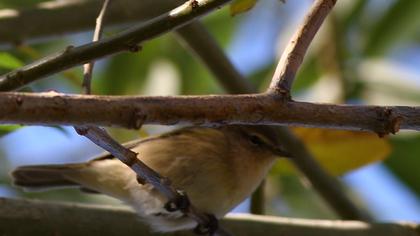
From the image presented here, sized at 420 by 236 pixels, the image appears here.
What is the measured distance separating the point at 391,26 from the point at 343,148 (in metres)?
1.74

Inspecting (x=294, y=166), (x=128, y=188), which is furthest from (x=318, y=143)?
(x=128, y=188)

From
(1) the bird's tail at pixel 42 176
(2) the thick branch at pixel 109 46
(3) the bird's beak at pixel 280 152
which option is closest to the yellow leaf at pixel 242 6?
(2) the thick branch at pixel 109 46

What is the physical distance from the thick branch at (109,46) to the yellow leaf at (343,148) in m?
1.82

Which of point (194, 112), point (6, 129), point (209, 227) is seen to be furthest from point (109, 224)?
point (194, 112)

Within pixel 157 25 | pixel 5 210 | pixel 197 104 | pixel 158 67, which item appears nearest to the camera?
pixel 197 104

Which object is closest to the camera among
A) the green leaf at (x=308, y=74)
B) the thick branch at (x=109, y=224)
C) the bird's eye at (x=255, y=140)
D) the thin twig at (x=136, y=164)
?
the thin twig at (x=136, y=164)

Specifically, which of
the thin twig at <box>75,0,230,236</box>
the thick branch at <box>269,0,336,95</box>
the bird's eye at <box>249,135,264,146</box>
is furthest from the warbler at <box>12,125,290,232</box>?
the thick branch at <box>269,0,336,95</box>

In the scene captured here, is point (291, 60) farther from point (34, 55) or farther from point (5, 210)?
point (34, 55)

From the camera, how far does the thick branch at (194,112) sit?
1833mm

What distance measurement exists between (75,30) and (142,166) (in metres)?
1.55

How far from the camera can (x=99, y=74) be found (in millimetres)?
5688

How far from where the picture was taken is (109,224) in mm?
3123

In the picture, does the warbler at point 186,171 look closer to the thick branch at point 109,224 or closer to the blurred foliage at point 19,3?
the thick branch at point 109,224

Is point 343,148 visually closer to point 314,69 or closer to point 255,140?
point 255,140
